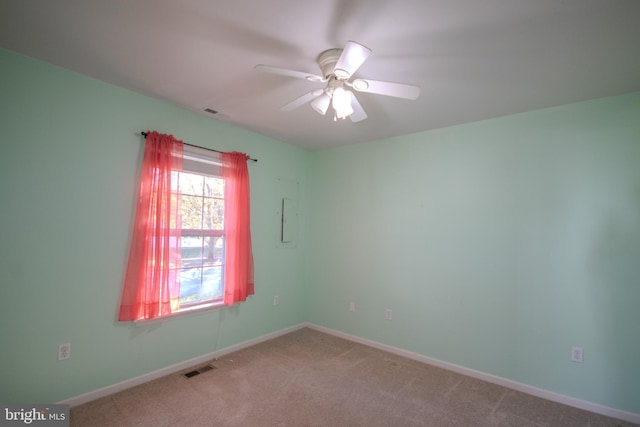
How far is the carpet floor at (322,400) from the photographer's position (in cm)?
216

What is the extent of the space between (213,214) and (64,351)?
1.60 m

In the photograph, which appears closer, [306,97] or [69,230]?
[306,97]

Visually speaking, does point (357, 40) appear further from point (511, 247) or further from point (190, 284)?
point (190, 284)

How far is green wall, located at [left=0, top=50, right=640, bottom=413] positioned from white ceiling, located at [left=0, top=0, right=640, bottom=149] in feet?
1.17

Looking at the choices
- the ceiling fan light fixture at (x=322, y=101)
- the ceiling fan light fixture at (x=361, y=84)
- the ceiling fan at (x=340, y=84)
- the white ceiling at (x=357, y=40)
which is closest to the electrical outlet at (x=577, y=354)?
the white ceiling at (x=357, y=40)

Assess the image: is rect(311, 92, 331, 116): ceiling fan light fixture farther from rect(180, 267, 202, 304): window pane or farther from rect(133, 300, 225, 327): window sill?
rect(133, 300, 225, 327): window sill

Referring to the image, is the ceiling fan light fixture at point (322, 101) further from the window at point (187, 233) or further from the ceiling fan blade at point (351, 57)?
the window at point (187, 233)

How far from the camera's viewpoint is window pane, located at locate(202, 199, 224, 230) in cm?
313

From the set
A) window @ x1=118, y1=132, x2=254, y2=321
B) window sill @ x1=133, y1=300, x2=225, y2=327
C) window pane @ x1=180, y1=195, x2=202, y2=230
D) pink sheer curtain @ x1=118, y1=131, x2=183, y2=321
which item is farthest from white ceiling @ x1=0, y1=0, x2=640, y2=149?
window sill @ x1=133, y1=300, x2=225, y2=327

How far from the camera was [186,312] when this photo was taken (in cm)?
Result: 293

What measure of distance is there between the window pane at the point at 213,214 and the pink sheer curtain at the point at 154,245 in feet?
1.24

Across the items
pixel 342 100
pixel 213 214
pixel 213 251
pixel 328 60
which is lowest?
pixel 213 251

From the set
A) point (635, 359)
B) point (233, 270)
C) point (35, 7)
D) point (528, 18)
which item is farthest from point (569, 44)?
point (233, 270)

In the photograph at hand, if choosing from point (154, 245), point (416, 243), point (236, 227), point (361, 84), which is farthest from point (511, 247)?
point (154, 245)
